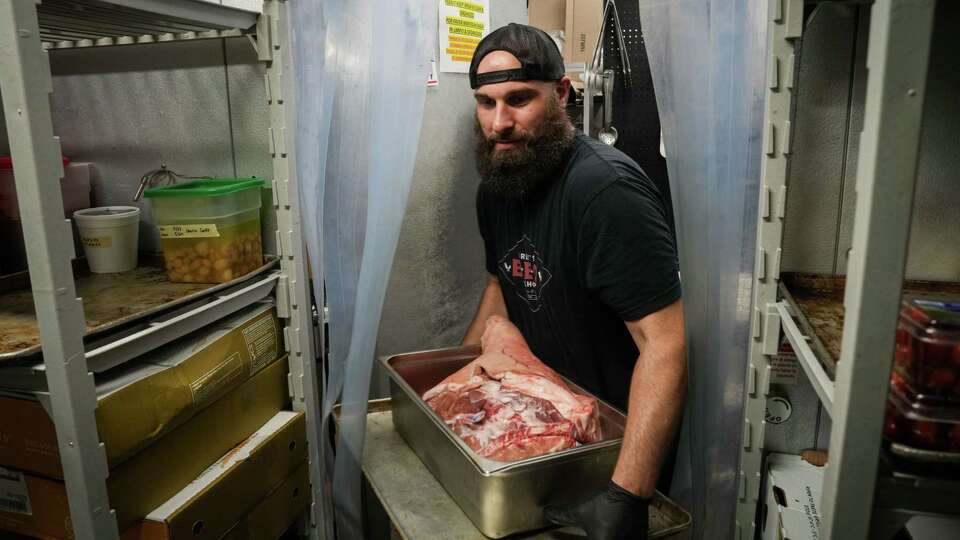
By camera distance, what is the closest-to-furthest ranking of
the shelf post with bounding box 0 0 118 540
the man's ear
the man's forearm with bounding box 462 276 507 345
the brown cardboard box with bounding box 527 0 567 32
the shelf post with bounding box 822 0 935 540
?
the shelf post with bounding box 822 0 935 540
the shelf post with bounding box 0 0 118 540
the man's ear
the man's forearm with bounding box 462 276 507 345
the brown cardboard box with bounding box 527 0 567 32

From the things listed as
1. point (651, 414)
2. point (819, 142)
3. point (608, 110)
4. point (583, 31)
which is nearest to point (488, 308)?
point (651, 414)

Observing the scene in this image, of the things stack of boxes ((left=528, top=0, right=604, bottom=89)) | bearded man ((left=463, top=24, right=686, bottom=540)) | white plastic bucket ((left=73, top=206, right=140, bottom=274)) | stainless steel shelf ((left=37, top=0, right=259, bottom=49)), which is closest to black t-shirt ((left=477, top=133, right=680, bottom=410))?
bearded man ((left=463, top=24, right=686, bottom=540))

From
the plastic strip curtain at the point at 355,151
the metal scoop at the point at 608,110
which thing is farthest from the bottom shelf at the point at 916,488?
the metal scoop at the point at 608,110

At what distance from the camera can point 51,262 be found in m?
0.86

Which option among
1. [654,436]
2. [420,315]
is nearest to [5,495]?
[420,315]

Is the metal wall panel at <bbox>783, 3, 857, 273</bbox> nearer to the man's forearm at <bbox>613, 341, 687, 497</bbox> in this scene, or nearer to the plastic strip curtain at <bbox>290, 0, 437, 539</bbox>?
the man's forearm at <bbox>613, 341, 687, 497</bbox>

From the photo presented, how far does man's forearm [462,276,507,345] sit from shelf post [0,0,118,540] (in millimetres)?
947

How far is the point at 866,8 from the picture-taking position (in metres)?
1.24

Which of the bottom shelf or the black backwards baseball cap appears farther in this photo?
the black backwards baseball cap

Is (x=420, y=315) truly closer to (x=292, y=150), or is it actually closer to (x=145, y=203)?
(x=292, y=150)

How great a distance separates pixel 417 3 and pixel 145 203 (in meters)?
0.88

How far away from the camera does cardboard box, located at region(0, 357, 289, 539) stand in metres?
1.05

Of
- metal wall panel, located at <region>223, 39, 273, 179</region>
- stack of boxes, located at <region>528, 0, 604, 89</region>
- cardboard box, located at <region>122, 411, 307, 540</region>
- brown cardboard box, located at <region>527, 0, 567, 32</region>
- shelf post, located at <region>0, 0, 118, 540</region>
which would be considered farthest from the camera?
brown cardboard box, located at <region>527, 0, 567, 32</region>

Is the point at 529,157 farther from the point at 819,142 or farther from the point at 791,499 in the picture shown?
the point at 791,499
